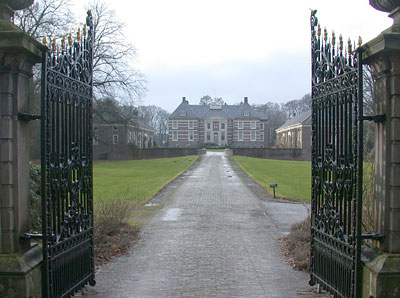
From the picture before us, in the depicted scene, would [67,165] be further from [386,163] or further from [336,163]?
[386,163]

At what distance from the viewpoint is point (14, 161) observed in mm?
4250

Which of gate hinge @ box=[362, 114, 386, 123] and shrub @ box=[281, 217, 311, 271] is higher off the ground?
gate hinge @ box=[362, 114, 386, 123]

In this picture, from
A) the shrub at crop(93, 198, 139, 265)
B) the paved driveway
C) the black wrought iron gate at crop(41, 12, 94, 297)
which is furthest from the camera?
the shrub at crop(93, 198, 139, 265)

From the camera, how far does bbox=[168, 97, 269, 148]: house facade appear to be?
90.2 m

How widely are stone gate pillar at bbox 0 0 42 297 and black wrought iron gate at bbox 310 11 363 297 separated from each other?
3.38 metres

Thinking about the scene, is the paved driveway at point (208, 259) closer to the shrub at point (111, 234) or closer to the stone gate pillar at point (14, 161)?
the shrub at point (111, 234)

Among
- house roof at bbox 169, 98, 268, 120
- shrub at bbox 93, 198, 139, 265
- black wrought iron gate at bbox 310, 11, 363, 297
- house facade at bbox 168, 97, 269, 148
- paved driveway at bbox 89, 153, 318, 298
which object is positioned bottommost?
paved driveway at bbox 89, 153, 318, 298

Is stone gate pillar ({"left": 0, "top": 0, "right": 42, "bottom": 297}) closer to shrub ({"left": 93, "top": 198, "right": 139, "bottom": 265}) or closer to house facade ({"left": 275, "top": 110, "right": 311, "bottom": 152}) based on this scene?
shrub ({"left": 93, "top": 198, "right": 139, "bottom": 265})

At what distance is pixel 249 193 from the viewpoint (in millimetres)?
19031

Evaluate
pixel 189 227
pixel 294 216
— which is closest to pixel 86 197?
pixel 189 227

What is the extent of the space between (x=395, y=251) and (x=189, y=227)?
6729mm

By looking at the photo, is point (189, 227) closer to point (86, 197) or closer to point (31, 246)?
point (86, 197)

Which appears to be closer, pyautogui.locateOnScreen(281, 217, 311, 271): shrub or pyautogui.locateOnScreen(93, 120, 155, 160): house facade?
pyautogui.locateOnScreen(281, 217, 311, 271): shrub

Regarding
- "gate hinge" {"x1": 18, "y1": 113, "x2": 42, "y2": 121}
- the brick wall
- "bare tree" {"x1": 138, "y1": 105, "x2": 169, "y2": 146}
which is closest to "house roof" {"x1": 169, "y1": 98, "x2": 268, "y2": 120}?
the brick wall
